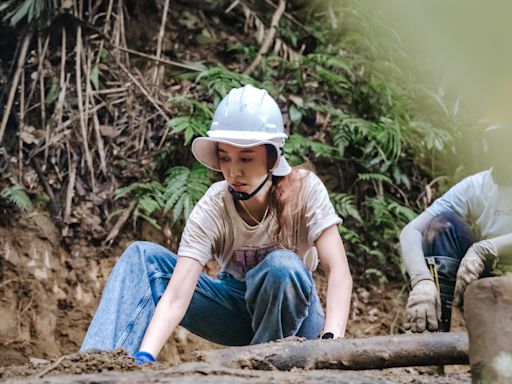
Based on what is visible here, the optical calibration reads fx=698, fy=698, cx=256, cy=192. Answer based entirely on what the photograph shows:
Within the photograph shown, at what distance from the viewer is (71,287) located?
4.41 m

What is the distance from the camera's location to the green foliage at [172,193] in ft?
14.3

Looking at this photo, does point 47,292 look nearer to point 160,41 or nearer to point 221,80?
point 221,80

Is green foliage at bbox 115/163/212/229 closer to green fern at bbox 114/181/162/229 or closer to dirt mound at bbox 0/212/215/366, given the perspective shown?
green fern at bbox 114/181/162/229

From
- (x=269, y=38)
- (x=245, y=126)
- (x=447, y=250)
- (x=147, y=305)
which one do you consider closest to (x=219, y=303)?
(x=147, y=305)

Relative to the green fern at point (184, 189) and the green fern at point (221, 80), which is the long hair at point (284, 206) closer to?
the green fern at point (184, 189)

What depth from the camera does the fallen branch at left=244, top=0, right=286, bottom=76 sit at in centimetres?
527

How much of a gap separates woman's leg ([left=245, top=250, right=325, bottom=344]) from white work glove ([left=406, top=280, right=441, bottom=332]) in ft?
1.31

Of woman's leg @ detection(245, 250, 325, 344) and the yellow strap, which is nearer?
woman's leg @ detection(245, 250, 325, 344)

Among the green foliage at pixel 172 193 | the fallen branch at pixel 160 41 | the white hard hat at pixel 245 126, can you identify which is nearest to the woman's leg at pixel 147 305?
the white hard hat at pixel 245 126

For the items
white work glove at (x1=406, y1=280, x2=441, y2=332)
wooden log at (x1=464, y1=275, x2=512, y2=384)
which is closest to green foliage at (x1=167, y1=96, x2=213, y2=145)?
white work glove at (x1=406, y1=280, x2=441, y2=332)

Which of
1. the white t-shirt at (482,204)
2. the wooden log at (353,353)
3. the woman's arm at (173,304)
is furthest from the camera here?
the white t-shirt at (482,204)

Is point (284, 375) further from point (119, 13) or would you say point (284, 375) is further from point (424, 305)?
point (119, 13)

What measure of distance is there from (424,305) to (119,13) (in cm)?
356

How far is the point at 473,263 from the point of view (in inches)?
108
